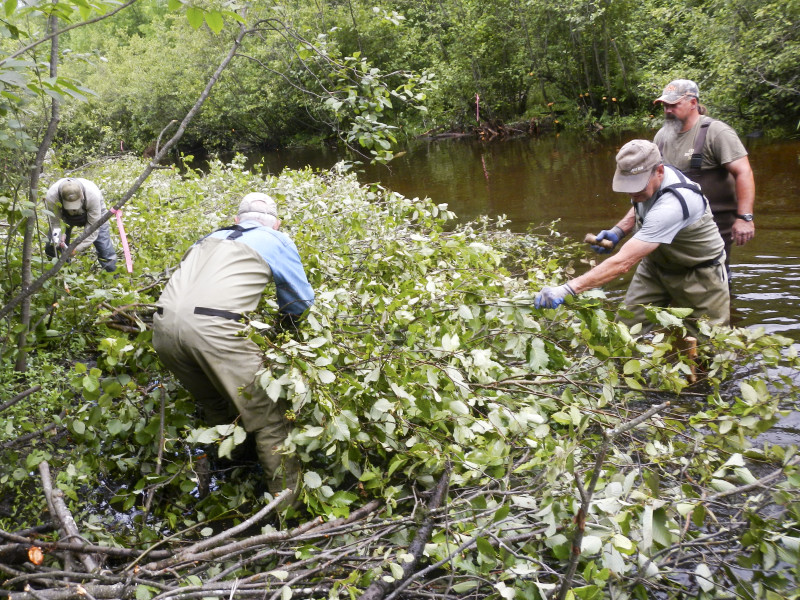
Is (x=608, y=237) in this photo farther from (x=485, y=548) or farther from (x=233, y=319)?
(x=485, y=548)

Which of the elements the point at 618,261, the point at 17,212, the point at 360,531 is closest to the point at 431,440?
the point at 360,531

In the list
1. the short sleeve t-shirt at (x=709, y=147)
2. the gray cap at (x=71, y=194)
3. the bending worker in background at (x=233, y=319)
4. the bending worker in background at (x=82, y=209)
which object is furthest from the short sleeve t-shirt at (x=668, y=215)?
the gray cap at (x=71, y=194)

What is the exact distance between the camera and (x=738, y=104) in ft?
47.7

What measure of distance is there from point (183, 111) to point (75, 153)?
2265 centimetres

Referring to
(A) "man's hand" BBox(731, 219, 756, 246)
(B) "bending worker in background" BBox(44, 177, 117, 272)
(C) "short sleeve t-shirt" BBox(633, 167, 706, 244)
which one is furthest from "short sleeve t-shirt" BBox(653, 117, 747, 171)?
(B) "bending worker in background" BBox(44, 177, 117, 272)

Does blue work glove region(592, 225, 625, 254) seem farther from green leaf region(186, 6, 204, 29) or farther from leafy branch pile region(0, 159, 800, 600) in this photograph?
green leaf region(186, 6, 204, 29)

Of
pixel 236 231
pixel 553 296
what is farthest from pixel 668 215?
pixel 236 231

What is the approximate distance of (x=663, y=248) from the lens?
4.20 m

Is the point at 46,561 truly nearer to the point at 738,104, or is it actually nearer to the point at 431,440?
the point at 431,440

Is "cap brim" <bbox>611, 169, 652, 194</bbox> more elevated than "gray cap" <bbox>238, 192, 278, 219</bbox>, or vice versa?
"gray cap" <bbox>238, 192, 278, 219</bbox>

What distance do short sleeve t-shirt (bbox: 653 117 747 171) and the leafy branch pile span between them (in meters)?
1.68

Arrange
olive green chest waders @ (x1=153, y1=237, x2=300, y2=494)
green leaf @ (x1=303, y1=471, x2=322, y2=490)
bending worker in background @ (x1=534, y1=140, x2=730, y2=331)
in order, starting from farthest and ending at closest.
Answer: bending worker in background @ (x1=534, y1=140, x2=730, y2=331) → olive green chest waders @ (x1=153, y1=237, x2=300, y2=494) → green leaf @ (x1=303, y1=471, x2=322, y2=490)

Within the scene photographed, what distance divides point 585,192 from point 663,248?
26.9 feet

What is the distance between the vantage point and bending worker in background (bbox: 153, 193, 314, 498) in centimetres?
315
